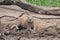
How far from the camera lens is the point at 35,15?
7.50 metres

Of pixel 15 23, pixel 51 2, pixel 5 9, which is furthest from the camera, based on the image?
pixel 51 2

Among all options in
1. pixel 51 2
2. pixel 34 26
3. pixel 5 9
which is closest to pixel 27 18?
pixel 34 26

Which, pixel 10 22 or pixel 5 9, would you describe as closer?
pixel 10 22

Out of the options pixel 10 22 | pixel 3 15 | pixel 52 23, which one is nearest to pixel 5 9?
pixel 3 15

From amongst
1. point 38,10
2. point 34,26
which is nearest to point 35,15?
point 38,10

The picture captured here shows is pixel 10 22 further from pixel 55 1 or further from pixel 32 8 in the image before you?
pixel 55 1

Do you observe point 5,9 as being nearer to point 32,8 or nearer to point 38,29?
point 32,8

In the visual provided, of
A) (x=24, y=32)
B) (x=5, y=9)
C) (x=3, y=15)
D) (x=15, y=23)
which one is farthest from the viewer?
(x=5, y=9)

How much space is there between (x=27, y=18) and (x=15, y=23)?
0.44 m

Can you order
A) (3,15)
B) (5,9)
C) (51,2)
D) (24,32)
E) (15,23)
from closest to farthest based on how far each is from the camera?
(24,32)
(15,23)
(3,15)
(5,9)
(51,2)

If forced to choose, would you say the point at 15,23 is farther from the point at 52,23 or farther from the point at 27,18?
the point at 52,23

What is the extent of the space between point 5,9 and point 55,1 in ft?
5.64

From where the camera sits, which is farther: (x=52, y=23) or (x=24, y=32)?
(x=52, y=23)

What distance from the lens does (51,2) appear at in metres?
8.91
